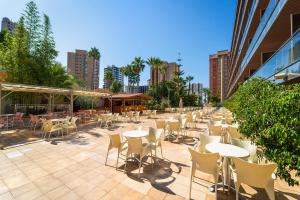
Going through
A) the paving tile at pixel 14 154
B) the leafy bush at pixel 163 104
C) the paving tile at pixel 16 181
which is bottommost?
the paving tile at pixel 16 181

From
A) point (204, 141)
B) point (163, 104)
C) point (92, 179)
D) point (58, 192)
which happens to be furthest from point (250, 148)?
point (163, 104)

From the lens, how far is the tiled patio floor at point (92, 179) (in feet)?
9.05

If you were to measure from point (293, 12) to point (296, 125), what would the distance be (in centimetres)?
827

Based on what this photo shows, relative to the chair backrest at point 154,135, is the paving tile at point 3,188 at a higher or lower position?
lower

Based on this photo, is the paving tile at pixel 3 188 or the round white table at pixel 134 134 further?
the round white table at pixel 134 134

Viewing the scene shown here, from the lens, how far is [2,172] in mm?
3539

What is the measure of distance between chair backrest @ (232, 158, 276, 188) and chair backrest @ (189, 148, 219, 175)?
337mm

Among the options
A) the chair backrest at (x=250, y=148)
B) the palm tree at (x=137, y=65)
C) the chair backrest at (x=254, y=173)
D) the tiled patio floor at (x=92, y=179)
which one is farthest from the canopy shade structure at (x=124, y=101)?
the chair backrest at (x=254, y=173)

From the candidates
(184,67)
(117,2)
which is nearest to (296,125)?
(117,2)

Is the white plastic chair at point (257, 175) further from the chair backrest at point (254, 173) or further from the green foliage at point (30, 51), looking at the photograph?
the green foliage at point (30, 51)

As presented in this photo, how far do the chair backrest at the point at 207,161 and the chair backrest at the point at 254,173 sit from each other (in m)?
0.34

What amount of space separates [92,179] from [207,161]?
8.34 feet

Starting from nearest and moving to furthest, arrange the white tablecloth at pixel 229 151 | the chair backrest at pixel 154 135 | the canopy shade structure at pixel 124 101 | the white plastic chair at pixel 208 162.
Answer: the white plastic chair at pixel 208 162 → the white tablecloth at pixel 229 151 → the chair backrest at pixel 154 135 → the canopy shade structure at pixel 124 101

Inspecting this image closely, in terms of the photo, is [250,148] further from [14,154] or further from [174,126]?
[14,154]
